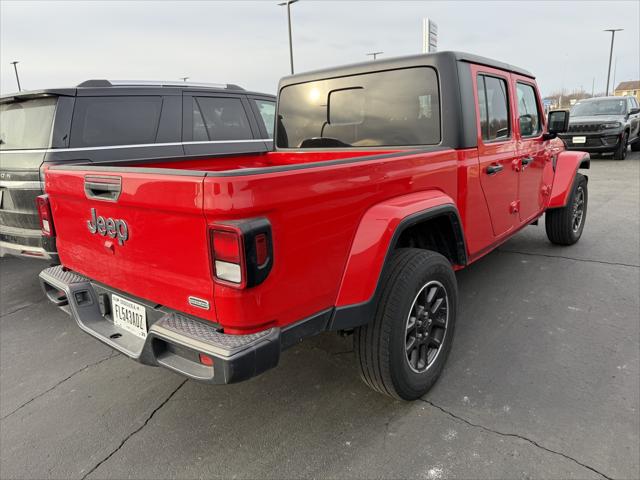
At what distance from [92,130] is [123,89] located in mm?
620

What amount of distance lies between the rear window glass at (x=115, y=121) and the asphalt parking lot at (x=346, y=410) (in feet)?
5.99

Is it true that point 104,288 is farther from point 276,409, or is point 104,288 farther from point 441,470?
point 441,470

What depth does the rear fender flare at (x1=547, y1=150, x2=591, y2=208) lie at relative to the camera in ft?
15.7

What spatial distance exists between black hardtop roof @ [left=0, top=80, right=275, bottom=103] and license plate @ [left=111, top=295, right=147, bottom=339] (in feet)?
9.22

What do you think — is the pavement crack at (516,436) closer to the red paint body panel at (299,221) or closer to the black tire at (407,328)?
the black tire at (407,328)

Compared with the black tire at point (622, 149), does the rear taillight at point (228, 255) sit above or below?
above

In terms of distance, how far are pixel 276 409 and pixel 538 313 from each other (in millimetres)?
2299

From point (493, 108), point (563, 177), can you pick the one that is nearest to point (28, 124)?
point (493, 108)

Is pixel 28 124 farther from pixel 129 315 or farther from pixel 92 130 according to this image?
pixel 129 315

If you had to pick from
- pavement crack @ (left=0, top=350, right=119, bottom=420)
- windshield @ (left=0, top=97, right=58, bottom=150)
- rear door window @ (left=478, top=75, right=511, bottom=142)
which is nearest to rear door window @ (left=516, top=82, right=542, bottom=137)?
rear door window @ (left=478, top=75, right=511, bottom=142)

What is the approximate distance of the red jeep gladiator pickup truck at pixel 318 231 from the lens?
178cm

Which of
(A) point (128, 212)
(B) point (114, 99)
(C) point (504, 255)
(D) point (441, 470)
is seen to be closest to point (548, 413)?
(D) point (441, 470)

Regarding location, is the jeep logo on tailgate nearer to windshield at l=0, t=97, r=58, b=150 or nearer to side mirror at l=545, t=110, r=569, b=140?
windshield at l=0, t=97, r=58, b=150

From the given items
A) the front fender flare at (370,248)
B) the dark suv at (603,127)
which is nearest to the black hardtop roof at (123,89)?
the front fender flare at (370,248)
